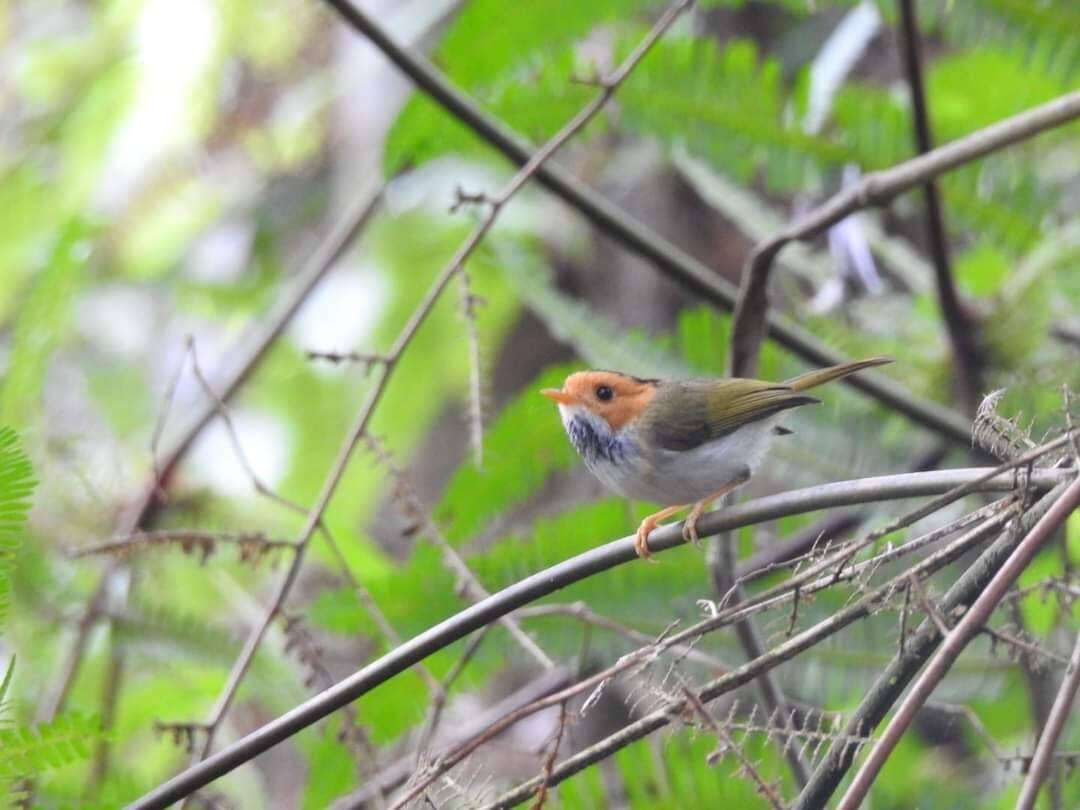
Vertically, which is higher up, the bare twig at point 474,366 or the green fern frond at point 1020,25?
the green fern frond at point 1020,25

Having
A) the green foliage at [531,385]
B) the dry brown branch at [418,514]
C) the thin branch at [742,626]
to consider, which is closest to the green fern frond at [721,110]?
the green foliage at [531,385]

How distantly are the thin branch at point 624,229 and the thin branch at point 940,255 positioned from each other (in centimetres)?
10

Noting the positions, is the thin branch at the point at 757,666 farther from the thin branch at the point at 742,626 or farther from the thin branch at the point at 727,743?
the thin branch at the point at 742,626

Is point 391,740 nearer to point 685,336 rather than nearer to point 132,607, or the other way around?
point 132,607

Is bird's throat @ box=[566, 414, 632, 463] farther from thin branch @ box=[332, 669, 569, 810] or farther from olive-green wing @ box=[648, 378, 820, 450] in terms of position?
thin branch @ box=[332, 669, 569, 810]

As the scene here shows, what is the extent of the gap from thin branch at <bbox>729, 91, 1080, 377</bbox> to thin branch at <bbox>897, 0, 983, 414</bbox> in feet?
1.37

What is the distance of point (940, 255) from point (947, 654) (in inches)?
80.3

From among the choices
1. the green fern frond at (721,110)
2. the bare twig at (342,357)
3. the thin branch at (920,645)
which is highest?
the green fern frond at (721,110)

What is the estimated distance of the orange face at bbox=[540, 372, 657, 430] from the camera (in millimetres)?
2711

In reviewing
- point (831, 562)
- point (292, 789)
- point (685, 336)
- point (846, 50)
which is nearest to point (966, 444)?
point (685, 336)

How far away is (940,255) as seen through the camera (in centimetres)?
300

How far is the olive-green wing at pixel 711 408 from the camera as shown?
258 cm

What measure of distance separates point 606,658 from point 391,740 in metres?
0.62

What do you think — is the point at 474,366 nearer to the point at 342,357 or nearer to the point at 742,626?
the point at 342,357
